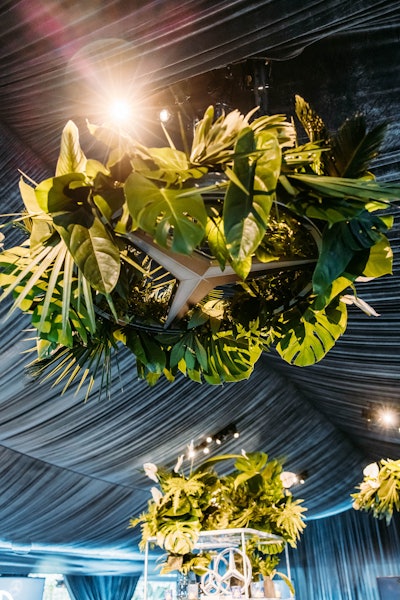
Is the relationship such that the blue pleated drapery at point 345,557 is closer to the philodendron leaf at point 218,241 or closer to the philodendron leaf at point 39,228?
the philodendron leaf at point 218,241

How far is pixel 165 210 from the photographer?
845 mm

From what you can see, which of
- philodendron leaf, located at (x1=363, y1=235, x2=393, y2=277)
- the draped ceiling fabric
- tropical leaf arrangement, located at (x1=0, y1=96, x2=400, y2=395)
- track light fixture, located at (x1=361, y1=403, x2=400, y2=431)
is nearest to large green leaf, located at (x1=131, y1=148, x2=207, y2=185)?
tropical leaf arrangement, located at (x1=0, y1=96, x2=400, y2=395)

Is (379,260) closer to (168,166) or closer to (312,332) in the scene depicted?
(312,332)

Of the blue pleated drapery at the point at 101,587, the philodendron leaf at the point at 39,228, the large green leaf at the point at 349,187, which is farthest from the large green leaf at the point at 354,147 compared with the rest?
the blue pleated drapery at the point at 101,587

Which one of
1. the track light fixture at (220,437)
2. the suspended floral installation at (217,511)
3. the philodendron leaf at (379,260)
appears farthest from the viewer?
the track light fixture at (220,437)

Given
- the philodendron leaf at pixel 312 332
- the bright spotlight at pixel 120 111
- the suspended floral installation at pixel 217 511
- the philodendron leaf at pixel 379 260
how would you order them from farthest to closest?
Answer: the bright spotlight at pixel 120 111
the suspended floral installation at pixel 217 511
the philodendron leaf at pixel 312 332
the philodendron leaf at pixel 379 260

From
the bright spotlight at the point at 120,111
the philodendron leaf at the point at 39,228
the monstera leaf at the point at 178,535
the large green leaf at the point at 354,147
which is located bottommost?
the monstera leaf at the point at 178,535

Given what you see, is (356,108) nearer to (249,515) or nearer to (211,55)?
(211,55)

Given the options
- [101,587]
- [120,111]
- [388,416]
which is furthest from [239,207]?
[101,587]

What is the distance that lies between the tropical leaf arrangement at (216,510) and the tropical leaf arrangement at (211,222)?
1195 mm

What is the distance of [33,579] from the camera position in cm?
903

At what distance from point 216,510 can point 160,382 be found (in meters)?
2.69

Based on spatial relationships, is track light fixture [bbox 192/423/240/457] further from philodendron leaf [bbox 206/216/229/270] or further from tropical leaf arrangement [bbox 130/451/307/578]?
philodendron leaf [bbox 206/216/229/270]

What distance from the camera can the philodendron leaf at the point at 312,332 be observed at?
126 cm
